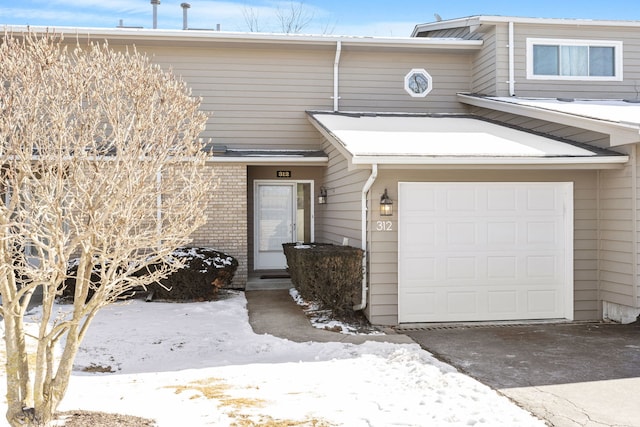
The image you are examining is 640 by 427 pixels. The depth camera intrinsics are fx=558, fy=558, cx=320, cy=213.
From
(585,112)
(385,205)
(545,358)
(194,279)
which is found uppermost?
(585,112)

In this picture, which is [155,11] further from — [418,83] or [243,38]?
[418,83]

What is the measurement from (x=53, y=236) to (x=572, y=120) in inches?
313

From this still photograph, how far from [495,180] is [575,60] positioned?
5.66 metres

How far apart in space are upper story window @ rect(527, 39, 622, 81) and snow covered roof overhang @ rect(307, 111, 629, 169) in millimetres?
2720

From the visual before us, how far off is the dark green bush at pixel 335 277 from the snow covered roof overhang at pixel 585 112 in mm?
4032

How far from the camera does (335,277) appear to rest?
8523 millimetres

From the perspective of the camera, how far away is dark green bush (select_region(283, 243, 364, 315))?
846 cm

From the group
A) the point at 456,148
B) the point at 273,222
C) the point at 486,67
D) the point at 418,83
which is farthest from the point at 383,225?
the point at 486,67

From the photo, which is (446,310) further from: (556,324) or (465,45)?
(465,45)

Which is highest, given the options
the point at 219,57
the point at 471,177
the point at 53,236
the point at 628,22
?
the point at 628,22

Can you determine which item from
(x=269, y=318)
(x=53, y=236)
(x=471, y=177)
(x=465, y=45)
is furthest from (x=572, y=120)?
(x=53, y=236)

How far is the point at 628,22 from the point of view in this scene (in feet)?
41.0

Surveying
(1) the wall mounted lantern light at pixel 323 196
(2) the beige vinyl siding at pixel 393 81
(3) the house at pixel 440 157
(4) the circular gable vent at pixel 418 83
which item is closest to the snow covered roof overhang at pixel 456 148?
(3) the house at pixel 440 157

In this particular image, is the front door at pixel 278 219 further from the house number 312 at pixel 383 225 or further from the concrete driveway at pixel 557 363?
the concrete driveway at pixel 557 363
